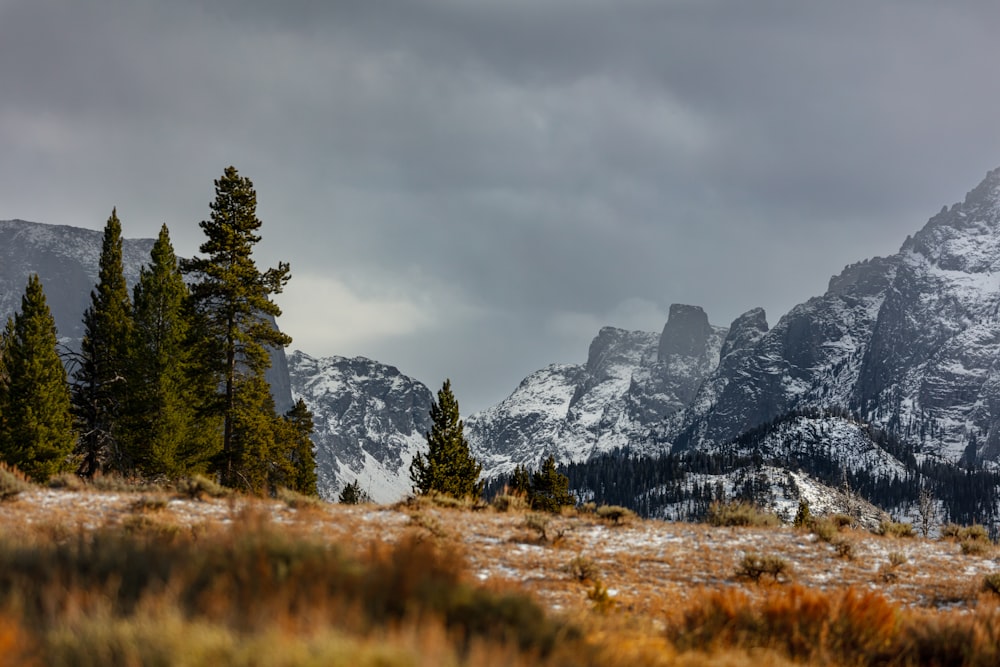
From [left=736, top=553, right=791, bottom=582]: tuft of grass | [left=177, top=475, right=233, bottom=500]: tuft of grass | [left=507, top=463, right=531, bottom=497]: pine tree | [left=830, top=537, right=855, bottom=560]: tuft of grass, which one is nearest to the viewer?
[left=736, top=553, right=791, bottom=582]: tuft of grass

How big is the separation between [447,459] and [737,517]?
28.8m

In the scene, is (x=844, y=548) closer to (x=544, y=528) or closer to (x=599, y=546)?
(x=599, y=546)

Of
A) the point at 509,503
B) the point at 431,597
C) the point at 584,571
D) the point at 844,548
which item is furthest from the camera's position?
the point at 509,503

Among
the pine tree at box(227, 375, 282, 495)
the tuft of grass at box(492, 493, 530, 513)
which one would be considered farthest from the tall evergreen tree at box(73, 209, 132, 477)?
the tuft of grass at box(492, 493, 530, 513)

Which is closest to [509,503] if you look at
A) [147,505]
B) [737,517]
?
[737,517]

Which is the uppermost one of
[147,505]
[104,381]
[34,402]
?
[104,381]

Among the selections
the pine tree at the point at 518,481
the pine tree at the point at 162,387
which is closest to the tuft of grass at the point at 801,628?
the pine tree at the point at 518,481

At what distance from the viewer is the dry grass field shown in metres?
3.48

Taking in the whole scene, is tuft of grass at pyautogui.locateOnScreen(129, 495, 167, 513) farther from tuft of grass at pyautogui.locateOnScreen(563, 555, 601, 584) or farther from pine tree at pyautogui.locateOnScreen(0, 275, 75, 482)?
pine tree at pyautogui.locateOnScreen(0, 275, 75, 482)

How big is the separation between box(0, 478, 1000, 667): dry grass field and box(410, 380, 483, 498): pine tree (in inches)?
1107

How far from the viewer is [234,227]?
2969 cm

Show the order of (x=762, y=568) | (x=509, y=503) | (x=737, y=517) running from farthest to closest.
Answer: (x=509, y=503)
(x=737, y=517)
(x=762, y=568)

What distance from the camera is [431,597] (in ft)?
15.6

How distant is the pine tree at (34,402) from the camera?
112 ft
